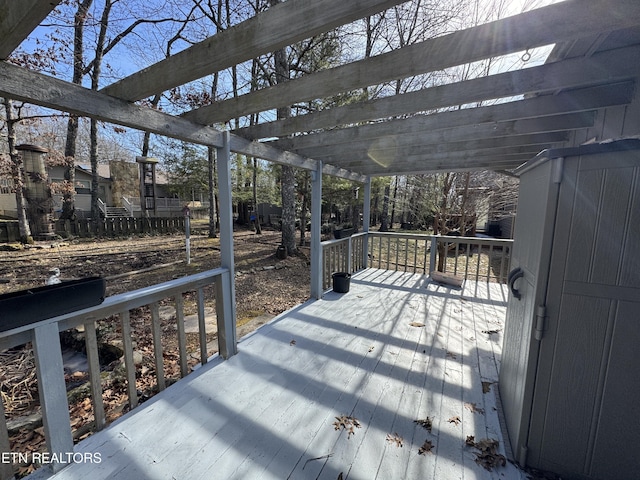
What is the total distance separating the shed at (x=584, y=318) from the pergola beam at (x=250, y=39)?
1.24m

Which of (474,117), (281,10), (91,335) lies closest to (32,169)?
(91,335)

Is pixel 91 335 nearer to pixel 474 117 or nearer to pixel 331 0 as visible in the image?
pixel 331 0

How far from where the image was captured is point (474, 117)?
2.61 m

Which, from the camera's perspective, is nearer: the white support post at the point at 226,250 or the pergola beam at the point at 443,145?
the white support post at the point at 226,250

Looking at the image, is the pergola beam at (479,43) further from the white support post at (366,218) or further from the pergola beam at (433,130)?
the white support post at (366,218)

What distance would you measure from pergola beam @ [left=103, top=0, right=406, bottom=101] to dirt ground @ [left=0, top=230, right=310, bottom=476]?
246 cm

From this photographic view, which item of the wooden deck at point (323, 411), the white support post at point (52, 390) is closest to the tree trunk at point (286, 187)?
the wooden deck at point (323, 411)

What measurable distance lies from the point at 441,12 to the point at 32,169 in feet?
43.0

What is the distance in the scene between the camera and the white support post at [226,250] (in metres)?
2.64

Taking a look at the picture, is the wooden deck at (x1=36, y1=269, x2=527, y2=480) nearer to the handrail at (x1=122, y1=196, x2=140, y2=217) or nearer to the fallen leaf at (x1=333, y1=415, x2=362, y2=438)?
the fallen leaf at (x1=333, y1=415, x2=362, y2=438)

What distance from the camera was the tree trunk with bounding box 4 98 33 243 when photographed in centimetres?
784

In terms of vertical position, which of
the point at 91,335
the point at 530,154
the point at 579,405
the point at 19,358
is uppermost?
the point at 530,154

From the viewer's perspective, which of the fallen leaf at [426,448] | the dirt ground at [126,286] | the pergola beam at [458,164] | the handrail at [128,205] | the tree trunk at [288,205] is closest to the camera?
the fallen leaf at [426,448]

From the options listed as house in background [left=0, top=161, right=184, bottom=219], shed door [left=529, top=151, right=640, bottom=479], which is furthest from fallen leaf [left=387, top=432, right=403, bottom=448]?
house in background [left=0, top=161, right=184, bottom=219]
